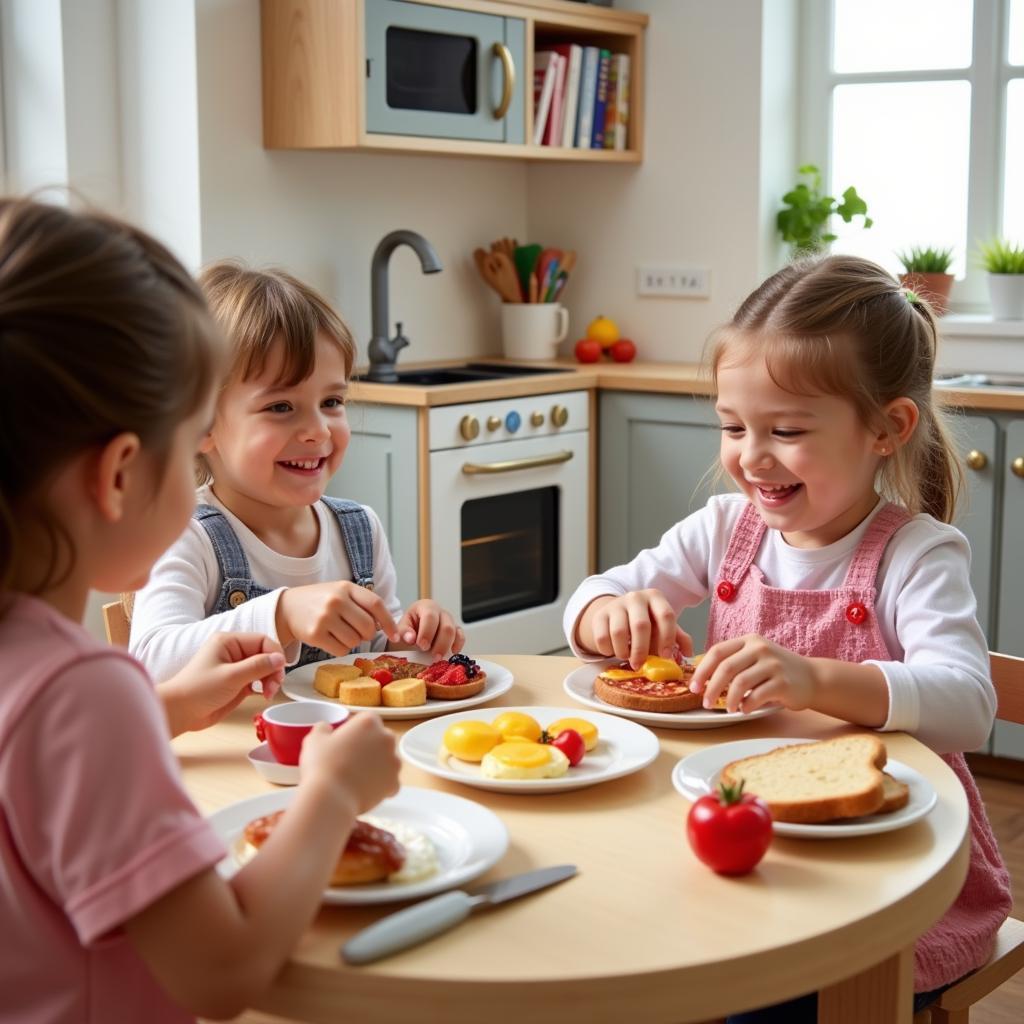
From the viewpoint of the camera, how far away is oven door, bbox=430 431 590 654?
3445 millimetres

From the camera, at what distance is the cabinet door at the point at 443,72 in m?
3.44

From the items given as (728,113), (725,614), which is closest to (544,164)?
(728,113)

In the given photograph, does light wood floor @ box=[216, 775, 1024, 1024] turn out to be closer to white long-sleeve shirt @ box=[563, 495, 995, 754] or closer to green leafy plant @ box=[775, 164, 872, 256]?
white long-sleeve shirt @ box=[563, 495, 995, 754]

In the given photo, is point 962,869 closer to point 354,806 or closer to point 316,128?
point 354,806

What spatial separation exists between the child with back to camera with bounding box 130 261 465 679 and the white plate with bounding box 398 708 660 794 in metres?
0.25

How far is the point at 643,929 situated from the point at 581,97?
3.41 m

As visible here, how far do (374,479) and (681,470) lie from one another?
793mm

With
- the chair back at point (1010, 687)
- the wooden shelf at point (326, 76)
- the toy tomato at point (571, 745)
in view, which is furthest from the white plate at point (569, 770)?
the wooden shelf at point (326, 76)

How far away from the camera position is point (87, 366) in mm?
860

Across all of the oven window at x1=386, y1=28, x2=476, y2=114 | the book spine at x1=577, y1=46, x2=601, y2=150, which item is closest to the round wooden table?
the oven window at x1=386, y1=28, x2=476, y2=114

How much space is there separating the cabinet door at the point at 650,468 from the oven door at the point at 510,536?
0.24ft

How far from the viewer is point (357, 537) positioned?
6.45ft

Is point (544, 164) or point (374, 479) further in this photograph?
point (544, 164)

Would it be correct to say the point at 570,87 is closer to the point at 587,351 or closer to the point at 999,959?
the point at 587,351
